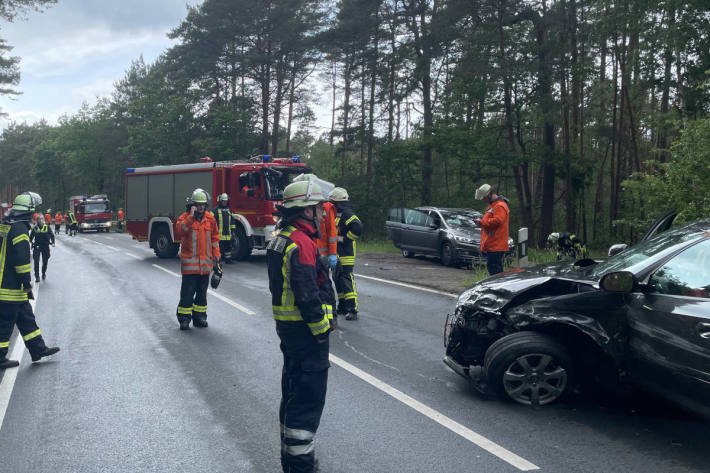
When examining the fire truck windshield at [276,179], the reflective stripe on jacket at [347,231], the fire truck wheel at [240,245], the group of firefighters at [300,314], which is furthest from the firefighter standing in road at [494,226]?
the fire truck wheel at [240,245]

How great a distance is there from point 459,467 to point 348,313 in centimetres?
517

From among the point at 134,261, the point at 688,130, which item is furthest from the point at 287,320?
the point at 134,261

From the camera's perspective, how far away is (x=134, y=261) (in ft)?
63.0

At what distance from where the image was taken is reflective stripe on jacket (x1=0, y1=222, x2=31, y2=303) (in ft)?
21.6

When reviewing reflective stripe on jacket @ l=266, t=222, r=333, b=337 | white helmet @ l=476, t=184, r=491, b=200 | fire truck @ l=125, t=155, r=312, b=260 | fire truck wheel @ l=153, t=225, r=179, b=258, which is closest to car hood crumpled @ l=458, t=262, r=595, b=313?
reflective stripe on jacket @ l=266, t=222, r=333, b=337

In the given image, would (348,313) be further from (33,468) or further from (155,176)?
(155,176)

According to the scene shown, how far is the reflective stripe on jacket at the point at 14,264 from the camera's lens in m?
6.57

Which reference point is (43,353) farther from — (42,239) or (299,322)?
(42,239)

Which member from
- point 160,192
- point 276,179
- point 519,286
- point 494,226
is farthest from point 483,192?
point 160,192

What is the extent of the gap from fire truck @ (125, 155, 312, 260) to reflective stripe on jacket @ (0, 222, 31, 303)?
926 cm

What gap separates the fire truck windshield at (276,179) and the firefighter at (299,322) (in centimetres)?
1342

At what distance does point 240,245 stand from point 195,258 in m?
9.27

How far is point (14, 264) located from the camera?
6.60 metres

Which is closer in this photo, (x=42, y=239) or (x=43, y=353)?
(x=43, y=353)
